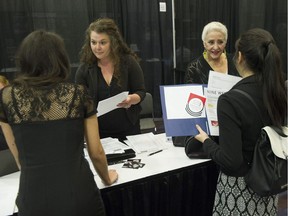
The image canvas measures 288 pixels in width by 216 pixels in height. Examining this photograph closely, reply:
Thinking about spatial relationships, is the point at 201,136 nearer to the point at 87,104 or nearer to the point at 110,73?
the point at 87,104

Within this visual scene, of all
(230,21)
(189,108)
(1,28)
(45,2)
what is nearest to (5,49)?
(1,28)

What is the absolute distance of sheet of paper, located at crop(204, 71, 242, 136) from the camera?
165 cm

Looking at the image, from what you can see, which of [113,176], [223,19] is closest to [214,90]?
[113,176]

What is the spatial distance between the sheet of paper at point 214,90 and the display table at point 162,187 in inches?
9.6

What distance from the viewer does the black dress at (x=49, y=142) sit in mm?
1096

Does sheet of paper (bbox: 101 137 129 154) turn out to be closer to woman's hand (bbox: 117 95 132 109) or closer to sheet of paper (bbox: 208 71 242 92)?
woman's hand (bbox: 117 95 132 109)

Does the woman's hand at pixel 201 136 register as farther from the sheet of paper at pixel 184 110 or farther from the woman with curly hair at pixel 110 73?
the woman with curly hair at pixel 110 73

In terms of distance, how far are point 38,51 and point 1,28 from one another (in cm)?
307

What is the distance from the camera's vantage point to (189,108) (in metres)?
1.76

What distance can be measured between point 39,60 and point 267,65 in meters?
0.90

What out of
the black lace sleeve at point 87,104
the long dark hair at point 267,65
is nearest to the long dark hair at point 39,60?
the black lace sleeve at point 87,104

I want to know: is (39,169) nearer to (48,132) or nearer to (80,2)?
(48,132)

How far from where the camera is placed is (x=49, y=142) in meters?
1.11

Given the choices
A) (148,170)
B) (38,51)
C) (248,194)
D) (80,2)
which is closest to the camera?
(38,51)
